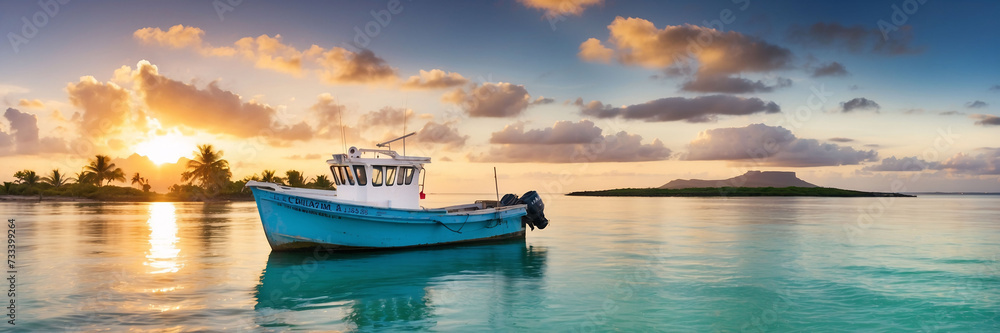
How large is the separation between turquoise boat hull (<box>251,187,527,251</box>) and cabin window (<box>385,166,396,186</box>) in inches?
65.3

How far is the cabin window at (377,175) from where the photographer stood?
22.2 meters

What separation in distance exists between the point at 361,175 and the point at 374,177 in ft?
1.60

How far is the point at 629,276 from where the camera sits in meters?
17.6

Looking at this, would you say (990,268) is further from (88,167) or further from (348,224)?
(88,167)

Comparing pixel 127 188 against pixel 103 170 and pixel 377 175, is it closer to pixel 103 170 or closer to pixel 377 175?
pixel 103 170

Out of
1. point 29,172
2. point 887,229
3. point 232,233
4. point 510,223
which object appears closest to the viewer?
point 510,223

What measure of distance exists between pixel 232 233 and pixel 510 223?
51.4 ft

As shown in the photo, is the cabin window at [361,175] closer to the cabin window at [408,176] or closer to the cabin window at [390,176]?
the cabin window at [390,176]

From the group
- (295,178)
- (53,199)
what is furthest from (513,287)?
(53,199)

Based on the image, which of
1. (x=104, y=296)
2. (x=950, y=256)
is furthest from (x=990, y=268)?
(x=104, y=296)

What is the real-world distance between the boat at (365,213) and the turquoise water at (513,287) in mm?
614

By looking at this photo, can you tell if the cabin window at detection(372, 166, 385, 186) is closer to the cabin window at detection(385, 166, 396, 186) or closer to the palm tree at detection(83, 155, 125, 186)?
the cabin window at detection(385, 166, 396, 186)

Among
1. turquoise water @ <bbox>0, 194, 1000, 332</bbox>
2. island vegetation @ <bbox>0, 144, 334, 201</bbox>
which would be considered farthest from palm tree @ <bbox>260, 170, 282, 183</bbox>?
turquoise water @ <bbox>0, 194, 1000, 332</bbox>

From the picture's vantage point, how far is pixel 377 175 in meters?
22.4
